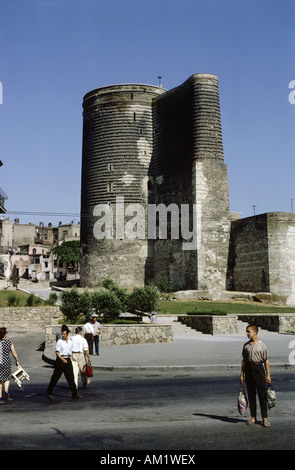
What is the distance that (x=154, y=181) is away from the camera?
44.4m

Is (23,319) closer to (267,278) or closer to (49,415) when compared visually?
(267,278)

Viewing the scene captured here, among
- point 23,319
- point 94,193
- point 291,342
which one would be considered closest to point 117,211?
point 94,193

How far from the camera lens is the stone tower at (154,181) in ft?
128

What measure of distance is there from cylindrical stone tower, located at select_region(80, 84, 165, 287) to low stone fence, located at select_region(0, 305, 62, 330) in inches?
687

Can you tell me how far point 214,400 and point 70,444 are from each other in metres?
3.27

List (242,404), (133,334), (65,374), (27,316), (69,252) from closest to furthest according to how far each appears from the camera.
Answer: (242,404)
(65,374)
(133,334)
(27,316)
(69,252)

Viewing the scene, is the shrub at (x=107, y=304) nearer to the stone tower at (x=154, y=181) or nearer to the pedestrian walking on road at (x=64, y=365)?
the pedestrian walking on road at (x=64, y=365)

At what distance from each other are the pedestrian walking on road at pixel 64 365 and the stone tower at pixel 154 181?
29.2 m

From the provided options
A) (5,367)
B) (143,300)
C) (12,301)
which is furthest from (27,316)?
(5,367)

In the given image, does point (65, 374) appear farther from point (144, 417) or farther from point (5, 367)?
point (144, 417)

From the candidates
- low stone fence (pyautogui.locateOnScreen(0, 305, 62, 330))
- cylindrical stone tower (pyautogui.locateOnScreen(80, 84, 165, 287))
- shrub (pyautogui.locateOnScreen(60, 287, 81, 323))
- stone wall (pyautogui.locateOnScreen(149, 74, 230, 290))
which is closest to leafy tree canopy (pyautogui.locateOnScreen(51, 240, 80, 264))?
cylindrical stone tower (pyautogui.locateOnScreen(80, 84, 165, 287))

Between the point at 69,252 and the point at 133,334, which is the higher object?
the point at 69,252

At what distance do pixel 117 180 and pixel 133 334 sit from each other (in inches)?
1048

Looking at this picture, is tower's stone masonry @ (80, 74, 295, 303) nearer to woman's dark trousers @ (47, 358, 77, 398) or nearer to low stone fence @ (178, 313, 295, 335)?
low stone fence @ (178, 313, 295, 335)
